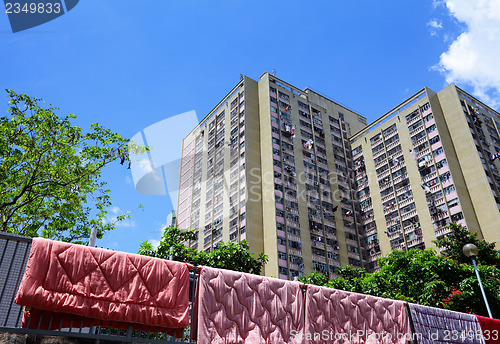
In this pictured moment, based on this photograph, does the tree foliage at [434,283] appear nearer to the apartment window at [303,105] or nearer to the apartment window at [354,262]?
the apartment window at [354,262]

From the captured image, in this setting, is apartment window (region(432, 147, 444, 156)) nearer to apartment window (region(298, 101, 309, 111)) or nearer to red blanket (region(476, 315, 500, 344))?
apartment window (region(298, 101, 309, 111))

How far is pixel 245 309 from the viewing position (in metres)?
6.62

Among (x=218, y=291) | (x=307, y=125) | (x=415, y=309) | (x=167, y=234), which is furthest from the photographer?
(x=307, y=125)

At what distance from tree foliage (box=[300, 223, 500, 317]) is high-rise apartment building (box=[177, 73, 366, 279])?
22616mm

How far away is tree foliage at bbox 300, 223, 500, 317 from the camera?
2055 centimetres

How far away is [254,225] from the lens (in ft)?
171

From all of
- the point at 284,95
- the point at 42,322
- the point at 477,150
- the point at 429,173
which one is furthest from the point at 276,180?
the point at 42,322

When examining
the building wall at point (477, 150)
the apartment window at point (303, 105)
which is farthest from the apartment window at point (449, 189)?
the apartment window at point (303, 105)

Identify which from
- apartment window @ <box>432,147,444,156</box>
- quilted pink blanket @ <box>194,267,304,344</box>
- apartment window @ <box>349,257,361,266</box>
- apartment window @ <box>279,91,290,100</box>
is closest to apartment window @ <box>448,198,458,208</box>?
apartment window @ <box>432,147,444,156</box>

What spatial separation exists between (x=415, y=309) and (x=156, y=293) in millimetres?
6181

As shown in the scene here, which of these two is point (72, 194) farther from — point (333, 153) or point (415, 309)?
point (333, 153)

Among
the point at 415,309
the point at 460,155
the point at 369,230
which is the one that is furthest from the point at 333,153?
the point at 415,309

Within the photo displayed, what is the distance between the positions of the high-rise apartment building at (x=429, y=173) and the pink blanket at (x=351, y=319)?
4499cm

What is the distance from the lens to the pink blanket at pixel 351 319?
7.34 metres
